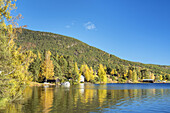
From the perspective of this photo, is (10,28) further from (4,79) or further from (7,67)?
(4,79)

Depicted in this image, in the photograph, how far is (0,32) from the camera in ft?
60.5

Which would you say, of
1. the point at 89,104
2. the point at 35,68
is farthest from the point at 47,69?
the point at 89,104

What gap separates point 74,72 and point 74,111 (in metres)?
99.7

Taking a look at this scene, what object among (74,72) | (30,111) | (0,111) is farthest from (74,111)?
(74,72)

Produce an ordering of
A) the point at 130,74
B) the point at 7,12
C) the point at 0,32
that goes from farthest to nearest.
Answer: the point at 130,74 < the point at 0,32 < the point at 7,12

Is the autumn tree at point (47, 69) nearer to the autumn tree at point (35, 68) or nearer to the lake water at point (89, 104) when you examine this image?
the autumn tree at point (35, 68)

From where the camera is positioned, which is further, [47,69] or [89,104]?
[47,69]

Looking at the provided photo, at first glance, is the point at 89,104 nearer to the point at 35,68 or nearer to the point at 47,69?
the point at 35,68

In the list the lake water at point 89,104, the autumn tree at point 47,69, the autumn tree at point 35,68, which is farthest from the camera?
the autumn tree at point 47,69

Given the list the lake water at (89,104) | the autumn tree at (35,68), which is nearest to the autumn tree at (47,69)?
the autumn tree at (35,68)

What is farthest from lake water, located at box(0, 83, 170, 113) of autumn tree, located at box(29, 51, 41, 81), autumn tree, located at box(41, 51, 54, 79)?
autumn tree, located at box(41, 51, 54, 79)

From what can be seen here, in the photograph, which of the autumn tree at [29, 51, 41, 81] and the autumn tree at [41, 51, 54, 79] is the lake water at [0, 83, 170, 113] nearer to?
the autumn tree at [29, 51, 41, 81]

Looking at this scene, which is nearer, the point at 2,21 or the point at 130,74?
the point at 2,21

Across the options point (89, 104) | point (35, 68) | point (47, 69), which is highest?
point (35, 68)
